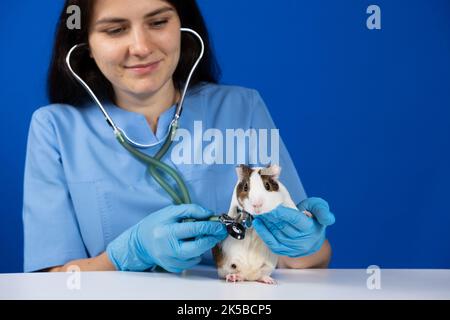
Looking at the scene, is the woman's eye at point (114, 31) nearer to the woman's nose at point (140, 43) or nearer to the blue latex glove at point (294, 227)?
the woman's nose at point (140, 43)

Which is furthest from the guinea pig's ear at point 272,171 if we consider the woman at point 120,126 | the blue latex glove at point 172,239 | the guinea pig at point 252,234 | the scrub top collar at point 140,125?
the scrub top collar at point 140,125

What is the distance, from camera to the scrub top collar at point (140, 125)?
131cm

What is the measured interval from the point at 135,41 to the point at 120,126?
181mm

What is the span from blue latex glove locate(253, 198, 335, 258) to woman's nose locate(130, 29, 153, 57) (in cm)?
38

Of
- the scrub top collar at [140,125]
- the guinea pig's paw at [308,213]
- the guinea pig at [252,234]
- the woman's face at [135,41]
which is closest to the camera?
the guinea pig at [252,234]

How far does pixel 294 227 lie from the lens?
103 centimetres

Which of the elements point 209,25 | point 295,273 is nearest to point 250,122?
point 209,25

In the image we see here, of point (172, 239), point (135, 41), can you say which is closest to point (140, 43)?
point (135, 41)

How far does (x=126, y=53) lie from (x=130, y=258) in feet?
1.13

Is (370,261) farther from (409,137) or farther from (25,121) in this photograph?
(25,121)

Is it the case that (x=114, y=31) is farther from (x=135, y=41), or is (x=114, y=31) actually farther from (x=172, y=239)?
(x=172, y=239)

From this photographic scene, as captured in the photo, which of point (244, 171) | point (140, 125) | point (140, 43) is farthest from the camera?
point (140, 125)

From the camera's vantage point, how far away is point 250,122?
4.50ft

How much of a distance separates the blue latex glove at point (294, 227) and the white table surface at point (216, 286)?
0.05 metres
